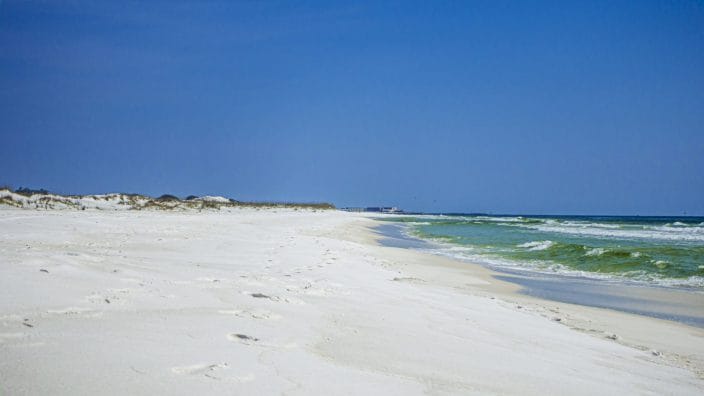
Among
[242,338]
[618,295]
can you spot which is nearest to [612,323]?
[618,295]

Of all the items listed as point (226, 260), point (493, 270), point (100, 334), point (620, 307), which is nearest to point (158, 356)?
point (100, 334)

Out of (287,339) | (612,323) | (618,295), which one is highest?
(287,339)

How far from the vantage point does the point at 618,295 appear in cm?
911

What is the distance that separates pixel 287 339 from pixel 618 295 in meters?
8.07

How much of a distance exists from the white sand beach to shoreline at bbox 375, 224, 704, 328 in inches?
42.7

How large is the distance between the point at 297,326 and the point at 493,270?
9.73m

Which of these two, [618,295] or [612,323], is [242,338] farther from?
[618,295]

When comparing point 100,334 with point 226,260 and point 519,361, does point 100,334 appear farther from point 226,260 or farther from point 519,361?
point 226,260

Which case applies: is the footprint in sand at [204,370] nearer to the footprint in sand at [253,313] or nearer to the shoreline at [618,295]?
the footprint in sand at [253,313]

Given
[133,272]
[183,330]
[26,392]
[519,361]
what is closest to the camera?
[26,392]

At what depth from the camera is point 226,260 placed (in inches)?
292

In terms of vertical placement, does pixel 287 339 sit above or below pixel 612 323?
above

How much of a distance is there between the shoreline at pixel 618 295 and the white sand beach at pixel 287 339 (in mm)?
1085

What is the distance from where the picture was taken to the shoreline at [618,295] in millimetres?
7531
